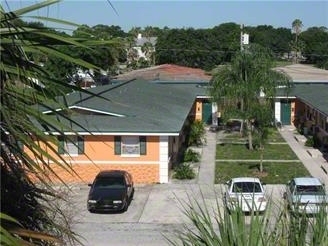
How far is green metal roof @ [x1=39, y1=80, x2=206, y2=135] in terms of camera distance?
3092 cm

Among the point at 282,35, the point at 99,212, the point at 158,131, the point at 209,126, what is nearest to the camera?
the point at 99,212

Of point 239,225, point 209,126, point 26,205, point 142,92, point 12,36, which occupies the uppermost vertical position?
point 12,36

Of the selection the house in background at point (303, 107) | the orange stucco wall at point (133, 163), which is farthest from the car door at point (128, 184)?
the house in background at point (303, 107)

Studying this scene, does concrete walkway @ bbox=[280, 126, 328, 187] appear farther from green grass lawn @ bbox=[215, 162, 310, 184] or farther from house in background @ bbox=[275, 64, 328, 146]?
house in background @ bbox=[275, 64, 328, 146]

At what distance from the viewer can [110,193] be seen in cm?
2589

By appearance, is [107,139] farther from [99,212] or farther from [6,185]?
[6,185]

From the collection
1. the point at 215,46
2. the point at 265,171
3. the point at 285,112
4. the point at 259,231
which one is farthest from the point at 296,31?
the point at 259,231

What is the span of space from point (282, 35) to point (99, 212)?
12694cm

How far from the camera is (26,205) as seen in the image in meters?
3.37

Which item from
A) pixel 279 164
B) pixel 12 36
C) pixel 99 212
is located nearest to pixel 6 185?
pixel 12 36

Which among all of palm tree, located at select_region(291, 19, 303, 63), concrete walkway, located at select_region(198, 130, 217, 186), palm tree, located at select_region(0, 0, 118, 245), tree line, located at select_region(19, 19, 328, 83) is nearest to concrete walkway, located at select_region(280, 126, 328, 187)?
concrete walkway, located at select_region(198, 130, 217, 186)

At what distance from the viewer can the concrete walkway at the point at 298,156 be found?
32.4 meters

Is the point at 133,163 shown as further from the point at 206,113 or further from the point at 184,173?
the point at 206,113

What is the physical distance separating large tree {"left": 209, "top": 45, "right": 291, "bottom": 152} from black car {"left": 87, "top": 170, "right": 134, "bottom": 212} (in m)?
13.5
